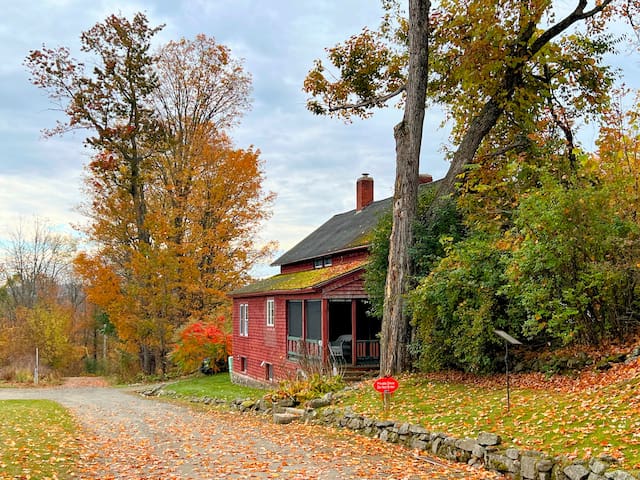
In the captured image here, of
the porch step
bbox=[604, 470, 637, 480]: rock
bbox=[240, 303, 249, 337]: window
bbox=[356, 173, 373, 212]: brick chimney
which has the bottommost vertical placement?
the porch step

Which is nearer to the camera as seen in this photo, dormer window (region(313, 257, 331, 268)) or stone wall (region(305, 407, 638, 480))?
stone wall (region(305, 407, 638, 480))

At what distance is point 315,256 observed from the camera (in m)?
25.4

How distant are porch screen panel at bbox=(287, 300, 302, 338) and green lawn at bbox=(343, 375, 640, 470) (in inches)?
379

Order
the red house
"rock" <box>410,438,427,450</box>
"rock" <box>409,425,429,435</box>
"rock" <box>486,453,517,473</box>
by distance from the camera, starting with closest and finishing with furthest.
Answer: "rock" <box>486,453,517,473</box>
"rock" <box>410,438,427,450</box>
"rock" <box>409,425,429,435</box>
the red house

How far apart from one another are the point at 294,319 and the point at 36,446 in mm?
13611

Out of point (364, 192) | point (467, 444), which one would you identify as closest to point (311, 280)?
point (364, 192)

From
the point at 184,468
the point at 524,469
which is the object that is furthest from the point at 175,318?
the point at 524,469

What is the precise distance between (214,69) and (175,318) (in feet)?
48.1

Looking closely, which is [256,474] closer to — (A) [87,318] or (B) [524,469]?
(B) [524,469]

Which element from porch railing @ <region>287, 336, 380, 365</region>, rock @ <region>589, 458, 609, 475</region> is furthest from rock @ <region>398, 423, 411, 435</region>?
porch railing @ <region>287, 336, 380, 365</region>

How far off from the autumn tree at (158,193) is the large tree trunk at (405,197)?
17.3 metres

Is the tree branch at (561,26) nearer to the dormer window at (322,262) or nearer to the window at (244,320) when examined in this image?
the dormer window at (322,262)

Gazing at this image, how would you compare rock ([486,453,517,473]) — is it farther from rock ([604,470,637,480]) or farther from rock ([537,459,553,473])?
rock ([604,470,637,480])

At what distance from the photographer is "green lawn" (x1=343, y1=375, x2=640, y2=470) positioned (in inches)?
288
